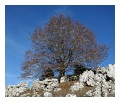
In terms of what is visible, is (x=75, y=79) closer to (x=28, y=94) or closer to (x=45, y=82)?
(x=45, y=82)

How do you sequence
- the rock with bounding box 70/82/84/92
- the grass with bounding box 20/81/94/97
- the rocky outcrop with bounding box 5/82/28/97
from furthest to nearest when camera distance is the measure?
the rocky outcrop with bounding box 5/82/28/97 → the rock with bounding box 70/82/84/92 → the grass with bounding box 20/81/94/97

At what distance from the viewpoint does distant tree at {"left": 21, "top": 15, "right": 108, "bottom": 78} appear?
35125mm

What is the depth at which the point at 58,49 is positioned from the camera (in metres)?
35.3

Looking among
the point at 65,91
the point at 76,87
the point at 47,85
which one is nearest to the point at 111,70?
the point at 76,87

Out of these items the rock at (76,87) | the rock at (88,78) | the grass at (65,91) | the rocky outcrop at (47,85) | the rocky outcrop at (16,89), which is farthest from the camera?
the rock at (88,78)

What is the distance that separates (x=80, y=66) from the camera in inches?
1396

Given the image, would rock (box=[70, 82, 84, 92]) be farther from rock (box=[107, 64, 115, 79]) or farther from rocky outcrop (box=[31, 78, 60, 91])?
rock (box=[107, 64, 115, 79])

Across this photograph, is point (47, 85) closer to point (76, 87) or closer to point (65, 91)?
point (65, 91)

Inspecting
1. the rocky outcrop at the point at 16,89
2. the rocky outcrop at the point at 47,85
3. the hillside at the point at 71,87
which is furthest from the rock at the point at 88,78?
the rocky outcrop at the point at 16,89

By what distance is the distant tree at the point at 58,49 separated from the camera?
35.1 m

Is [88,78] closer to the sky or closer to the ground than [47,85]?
closer to the sky

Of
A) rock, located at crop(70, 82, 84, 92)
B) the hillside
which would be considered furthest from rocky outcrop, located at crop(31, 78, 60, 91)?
rock, located at crop(70, 82, 84, 92)

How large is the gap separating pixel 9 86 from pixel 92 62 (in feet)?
29.9

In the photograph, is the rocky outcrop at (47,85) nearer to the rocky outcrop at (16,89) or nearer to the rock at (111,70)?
the rocky outcrop at (16,89)
